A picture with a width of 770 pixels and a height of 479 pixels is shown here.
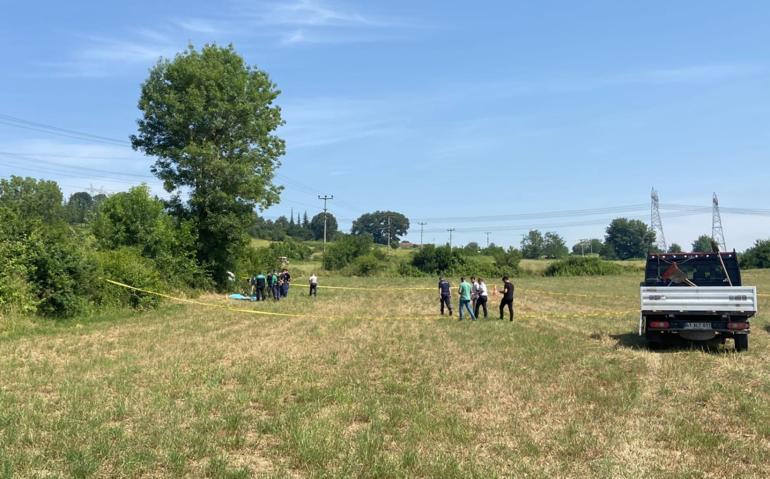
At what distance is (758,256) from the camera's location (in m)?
87.2

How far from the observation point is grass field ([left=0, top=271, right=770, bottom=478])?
6.51 m

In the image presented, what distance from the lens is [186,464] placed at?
644 centimetres

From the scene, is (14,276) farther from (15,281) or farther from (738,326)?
(738,326)

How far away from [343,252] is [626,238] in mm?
94347

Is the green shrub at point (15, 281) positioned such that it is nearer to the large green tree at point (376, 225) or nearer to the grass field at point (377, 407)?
the grass field at point (377, 407)

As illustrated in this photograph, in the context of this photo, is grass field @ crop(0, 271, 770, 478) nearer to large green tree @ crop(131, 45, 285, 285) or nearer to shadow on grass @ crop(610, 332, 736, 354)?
shadow on grass @ crop(610, 332, 736, 354)

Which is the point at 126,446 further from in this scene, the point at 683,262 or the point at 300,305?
the point at 300,305

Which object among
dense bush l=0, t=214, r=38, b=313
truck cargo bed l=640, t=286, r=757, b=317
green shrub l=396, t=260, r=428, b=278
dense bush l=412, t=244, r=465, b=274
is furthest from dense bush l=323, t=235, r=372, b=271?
truck cargo bed l=640, t=286, r=757, b=317

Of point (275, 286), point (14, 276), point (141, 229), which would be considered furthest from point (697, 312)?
point (141, 229)

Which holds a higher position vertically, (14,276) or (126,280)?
(14,276)

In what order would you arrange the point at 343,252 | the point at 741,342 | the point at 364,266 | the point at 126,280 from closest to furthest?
the point at 741,342
the point at 126,280
the point at 364,266
the point at 343,252

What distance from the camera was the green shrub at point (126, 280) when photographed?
23391 mm

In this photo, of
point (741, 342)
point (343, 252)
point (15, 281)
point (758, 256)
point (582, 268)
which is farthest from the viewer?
point (758, 256)

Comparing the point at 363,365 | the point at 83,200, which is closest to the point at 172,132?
the point at 363,365
